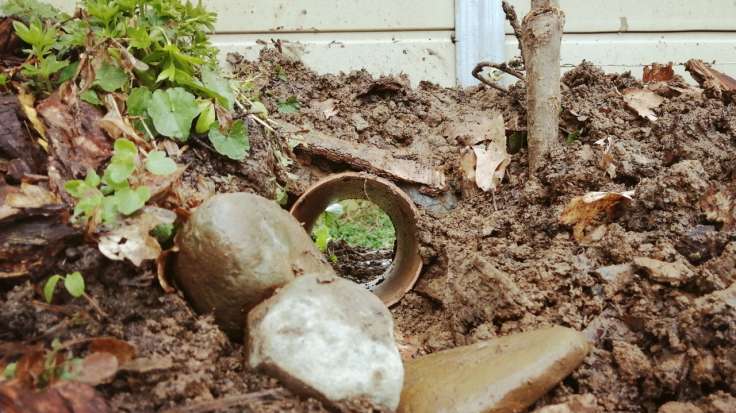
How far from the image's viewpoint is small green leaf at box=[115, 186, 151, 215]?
1.70 meters

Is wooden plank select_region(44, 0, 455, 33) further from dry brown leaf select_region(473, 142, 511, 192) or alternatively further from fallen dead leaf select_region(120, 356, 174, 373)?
fallen dead leaf select_region(120, 356, 174, 373)

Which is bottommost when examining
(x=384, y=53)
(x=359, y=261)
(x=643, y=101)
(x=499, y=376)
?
(x=359, y=261)

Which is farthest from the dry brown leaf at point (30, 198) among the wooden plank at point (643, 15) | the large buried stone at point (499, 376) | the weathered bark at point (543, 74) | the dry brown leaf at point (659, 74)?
the wooden plank at point (643, 15)

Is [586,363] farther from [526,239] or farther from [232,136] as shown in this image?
[232,136]

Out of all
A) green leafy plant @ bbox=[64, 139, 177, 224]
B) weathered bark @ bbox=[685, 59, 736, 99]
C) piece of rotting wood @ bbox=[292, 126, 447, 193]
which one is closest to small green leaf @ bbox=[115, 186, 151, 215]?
green leafy plant @ bbox=[64, 139, 177, 224]

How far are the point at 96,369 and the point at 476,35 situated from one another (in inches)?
151

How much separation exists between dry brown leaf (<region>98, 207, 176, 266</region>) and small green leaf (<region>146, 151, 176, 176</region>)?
114mm

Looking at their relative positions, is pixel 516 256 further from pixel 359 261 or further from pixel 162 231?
pixel 359 261

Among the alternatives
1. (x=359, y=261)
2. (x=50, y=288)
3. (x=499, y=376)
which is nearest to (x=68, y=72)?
(x=50, y=288)

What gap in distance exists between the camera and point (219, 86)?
2463 millimetres

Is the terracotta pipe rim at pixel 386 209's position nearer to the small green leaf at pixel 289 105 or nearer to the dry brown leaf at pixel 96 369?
the small green leaf at pixel 289 105

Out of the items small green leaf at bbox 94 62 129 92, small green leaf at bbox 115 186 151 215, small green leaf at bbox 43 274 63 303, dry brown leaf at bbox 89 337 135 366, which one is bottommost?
dry brown leaf at bbox 89 337 135 366

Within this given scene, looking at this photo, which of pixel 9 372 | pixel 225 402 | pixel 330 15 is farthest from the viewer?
pixel 330 15

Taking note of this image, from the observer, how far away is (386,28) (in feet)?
14.9
